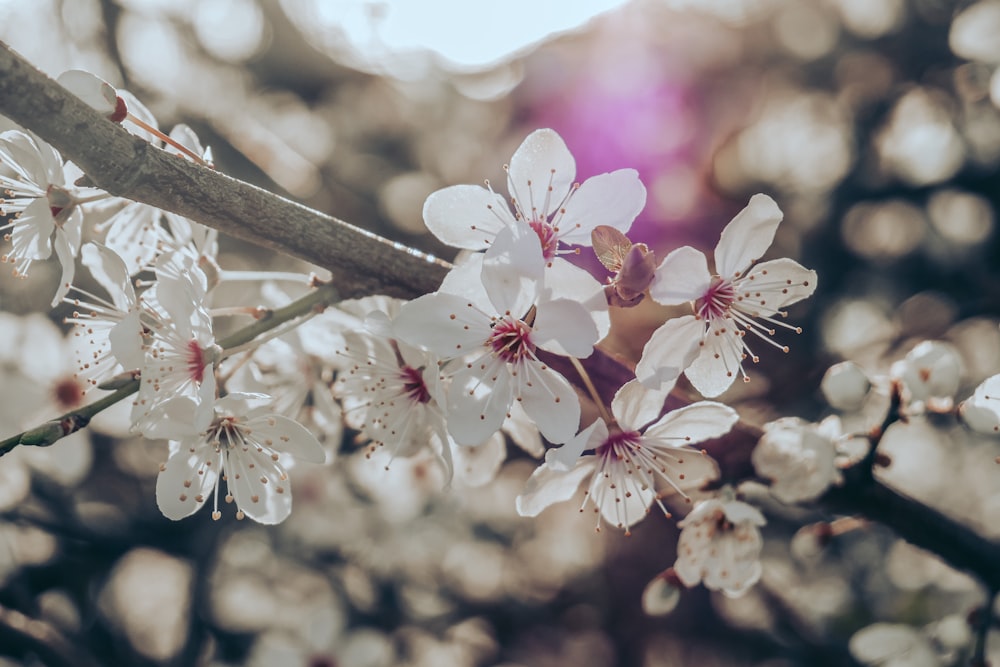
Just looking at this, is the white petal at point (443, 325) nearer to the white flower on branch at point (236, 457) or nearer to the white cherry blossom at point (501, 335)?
the white cherry blossom at point (501, 335)

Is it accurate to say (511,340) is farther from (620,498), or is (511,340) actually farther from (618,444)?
(620,498)

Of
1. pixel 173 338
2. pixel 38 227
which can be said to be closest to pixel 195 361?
pixel 173 338

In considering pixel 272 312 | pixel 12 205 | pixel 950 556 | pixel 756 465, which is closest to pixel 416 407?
pixel 272 312

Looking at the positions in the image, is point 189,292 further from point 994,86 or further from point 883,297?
point 994,86

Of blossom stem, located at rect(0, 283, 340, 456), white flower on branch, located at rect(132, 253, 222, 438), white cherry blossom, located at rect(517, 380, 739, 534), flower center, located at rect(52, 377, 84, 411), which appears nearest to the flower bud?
white cherry blossom, located at rect(517, 380, 739, 534)

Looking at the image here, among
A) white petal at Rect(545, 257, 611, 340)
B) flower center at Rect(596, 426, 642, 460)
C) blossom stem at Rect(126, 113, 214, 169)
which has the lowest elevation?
flower center at Rect(596, 426, 642, 460)

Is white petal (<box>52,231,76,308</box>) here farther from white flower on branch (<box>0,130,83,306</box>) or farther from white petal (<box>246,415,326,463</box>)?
white petal (<box>246,415,326,463</box>)

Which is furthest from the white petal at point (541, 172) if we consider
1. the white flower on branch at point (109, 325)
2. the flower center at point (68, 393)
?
the flower center at point (68, 393)
